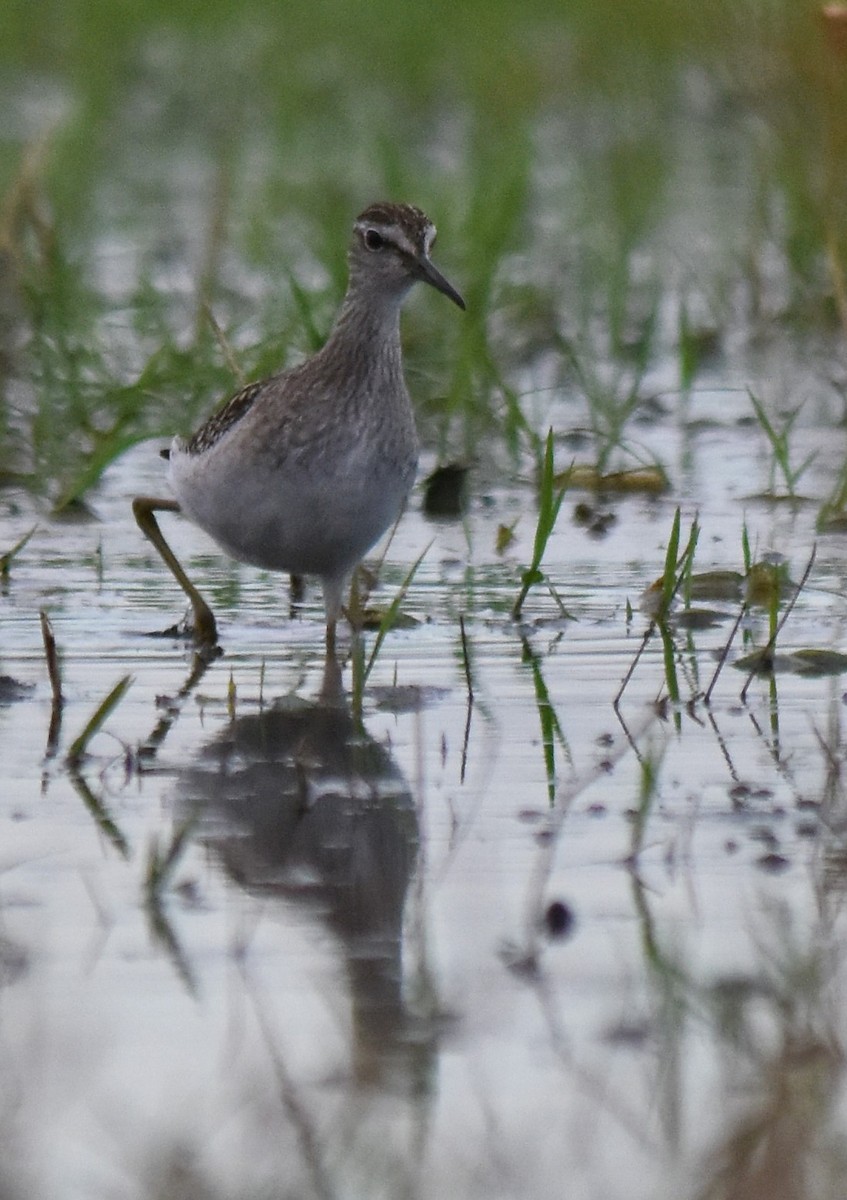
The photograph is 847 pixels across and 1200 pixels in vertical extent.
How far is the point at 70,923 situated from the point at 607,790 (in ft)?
4.27

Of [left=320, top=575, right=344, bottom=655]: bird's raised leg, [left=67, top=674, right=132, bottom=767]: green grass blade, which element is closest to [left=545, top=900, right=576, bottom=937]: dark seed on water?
[left=67, top=674, right=132, bottom=767]: green grass blade

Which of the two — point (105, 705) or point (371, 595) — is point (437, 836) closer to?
point (105, 705)

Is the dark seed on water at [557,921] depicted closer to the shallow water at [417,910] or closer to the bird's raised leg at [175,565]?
the shallow water at [417,910]

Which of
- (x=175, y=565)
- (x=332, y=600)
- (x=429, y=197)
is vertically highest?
(x=429, y=197)

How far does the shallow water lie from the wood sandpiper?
0.31 metres

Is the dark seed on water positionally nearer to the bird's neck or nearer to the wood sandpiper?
the wood sandpiper

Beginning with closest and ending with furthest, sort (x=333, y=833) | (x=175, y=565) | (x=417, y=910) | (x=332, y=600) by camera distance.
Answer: (x=417, y=910)
(x=333, y=833)
(x=332, y=600)
(x=175, y=565)

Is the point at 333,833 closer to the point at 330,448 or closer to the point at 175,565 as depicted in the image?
the point at 330,448

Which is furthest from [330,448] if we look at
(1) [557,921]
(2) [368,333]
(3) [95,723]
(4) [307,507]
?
(1) [557,921]

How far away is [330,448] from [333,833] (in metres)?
1.66

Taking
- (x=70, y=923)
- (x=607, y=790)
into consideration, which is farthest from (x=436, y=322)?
(x=70, y=923)

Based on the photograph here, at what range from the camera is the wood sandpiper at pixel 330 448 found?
6406 mm

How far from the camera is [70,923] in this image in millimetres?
4418

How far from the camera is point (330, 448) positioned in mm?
6441
